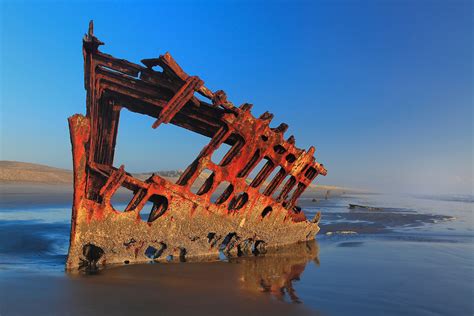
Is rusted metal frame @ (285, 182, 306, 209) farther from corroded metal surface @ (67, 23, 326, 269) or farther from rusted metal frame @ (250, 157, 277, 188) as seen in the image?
rusted metal frame @ (250, 157, 277, 188)

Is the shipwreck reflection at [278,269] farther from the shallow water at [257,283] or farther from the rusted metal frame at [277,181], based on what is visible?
the rusted metal frame at [277,181]

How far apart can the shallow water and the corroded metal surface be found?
1.48ft

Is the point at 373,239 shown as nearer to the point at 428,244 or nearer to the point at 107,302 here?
the point at 428,244

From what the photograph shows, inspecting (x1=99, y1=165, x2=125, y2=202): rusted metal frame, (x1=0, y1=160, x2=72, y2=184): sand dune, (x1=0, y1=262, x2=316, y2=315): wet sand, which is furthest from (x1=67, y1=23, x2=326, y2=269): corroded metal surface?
(x1=0, y1=160, x2=72, y2=184): sand dune

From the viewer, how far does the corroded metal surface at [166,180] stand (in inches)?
204

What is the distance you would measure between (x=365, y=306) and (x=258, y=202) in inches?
132

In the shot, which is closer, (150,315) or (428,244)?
(150,315)

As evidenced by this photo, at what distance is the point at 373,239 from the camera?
933 cm

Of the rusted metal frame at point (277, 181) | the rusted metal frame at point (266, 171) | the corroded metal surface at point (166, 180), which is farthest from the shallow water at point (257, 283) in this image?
the rusted metal frame at point (266, 171)

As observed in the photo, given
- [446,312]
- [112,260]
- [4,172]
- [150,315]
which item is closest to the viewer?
[150,315]

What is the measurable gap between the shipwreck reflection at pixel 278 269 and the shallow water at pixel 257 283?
2 centimetres

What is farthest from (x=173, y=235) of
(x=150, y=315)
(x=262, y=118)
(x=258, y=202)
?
(x=262, y=118)

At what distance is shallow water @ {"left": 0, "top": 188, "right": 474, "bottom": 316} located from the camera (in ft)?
11.9

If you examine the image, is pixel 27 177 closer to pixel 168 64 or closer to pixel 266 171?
pixel 266 171
